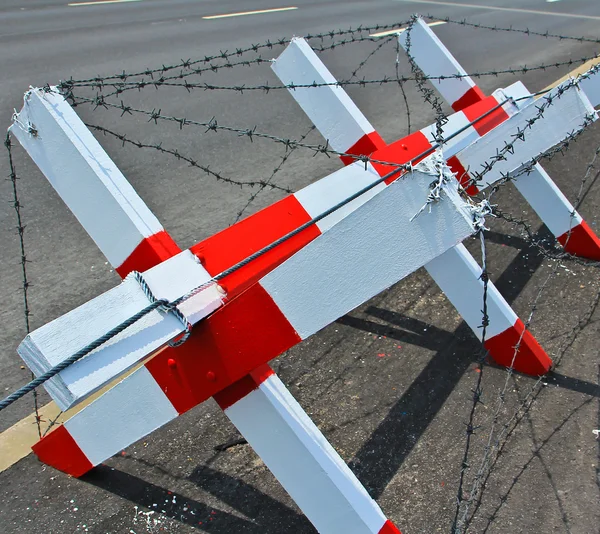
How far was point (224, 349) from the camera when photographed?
7.98 feet

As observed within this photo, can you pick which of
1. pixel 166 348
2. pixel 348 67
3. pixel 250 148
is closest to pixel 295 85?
pixel 166 348

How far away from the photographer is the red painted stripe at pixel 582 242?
5.36 m

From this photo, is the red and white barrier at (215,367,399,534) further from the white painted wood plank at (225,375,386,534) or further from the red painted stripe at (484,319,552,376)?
the red painted stripe at (484,319,552,376)

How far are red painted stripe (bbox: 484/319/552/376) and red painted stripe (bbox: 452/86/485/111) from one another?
2.02 m

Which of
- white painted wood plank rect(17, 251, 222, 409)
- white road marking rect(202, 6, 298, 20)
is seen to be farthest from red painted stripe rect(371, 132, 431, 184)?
white road marking rect(202, 6, 298, 20)

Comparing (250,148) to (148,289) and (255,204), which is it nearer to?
(255,204)

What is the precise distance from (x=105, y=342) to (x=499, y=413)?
8.77 ft

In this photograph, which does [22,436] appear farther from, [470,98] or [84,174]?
[470,98]

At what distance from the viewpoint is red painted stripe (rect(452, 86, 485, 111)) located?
5133mm

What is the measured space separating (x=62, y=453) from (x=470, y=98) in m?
4.04

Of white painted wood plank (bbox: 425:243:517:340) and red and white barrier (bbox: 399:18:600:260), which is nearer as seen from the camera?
white painted wood plank (bbox: 425:243:517:340)

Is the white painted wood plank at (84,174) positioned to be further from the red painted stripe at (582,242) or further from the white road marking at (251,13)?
the white road marking at (251,13)

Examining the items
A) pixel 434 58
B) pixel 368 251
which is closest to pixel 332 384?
pixel 368 251

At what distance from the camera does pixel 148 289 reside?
7.58ft
